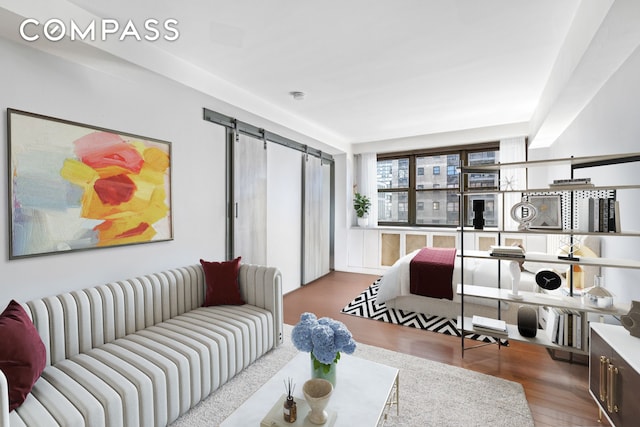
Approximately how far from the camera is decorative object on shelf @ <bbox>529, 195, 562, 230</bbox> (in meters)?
2.36

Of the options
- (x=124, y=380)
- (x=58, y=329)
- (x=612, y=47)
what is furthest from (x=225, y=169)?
(x=612, y=47)

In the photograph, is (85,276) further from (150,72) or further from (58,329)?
(150,72)

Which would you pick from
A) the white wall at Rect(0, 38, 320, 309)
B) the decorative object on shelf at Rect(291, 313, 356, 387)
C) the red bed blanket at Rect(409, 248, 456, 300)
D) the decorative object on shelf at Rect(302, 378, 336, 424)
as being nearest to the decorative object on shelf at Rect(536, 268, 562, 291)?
the red bed blanket at Rect(409, 248, 456, 300)

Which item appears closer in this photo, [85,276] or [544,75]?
[85,276]

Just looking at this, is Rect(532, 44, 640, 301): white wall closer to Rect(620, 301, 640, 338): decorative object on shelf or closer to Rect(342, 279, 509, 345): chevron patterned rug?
Rect(620, 301, 640, 338): decorative object on shelf

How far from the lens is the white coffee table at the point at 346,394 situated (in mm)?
1396

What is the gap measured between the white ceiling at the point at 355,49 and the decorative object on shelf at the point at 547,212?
3.64ft

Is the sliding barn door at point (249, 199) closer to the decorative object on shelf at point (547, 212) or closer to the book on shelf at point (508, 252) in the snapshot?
the book on shelf at point (508, 252)

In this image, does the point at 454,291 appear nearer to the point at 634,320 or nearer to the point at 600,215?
the point at 600,215

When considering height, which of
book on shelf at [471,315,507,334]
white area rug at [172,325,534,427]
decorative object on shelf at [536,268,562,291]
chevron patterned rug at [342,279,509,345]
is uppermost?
decorative object on shelf at [536,268,562,291]

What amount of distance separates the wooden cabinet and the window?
348 cm

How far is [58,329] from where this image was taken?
71.1 inches

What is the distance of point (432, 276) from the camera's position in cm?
343

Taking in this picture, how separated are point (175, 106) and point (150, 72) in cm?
51
